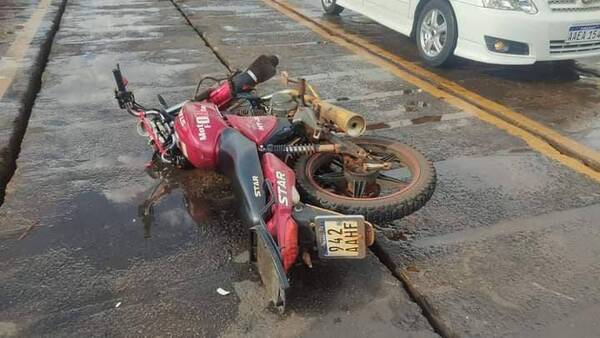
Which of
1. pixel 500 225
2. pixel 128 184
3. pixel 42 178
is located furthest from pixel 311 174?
pixel 42 178

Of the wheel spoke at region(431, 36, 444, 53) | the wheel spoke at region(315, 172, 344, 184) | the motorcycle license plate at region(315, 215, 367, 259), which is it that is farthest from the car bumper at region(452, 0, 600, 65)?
the motorcycle license plate at region(315, 215, 367, 259)

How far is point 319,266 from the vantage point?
2807mm

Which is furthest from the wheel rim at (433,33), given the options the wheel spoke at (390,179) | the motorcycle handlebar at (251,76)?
the wheel spoke at (390,179)

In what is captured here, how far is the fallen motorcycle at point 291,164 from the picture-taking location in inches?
97.7

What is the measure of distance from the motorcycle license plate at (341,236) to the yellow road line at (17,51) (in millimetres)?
4367

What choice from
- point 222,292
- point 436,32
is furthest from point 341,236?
point 436,32

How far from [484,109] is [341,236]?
10.6 feet

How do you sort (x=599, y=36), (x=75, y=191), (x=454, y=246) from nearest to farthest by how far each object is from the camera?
(x=454, y=246) < (x=75, y=191) < (x=599, y=36)

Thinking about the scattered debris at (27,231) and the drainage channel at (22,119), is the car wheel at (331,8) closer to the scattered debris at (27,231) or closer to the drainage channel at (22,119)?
the drainage channel at (22,119)

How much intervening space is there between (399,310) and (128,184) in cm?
212

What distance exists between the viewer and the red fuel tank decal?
3232 millimetres

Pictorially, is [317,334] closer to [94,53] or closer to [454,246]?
[454,246]

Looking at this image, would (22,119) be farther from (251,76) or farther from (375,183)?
(375,183)

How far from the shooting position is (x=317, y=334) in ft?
7.77
